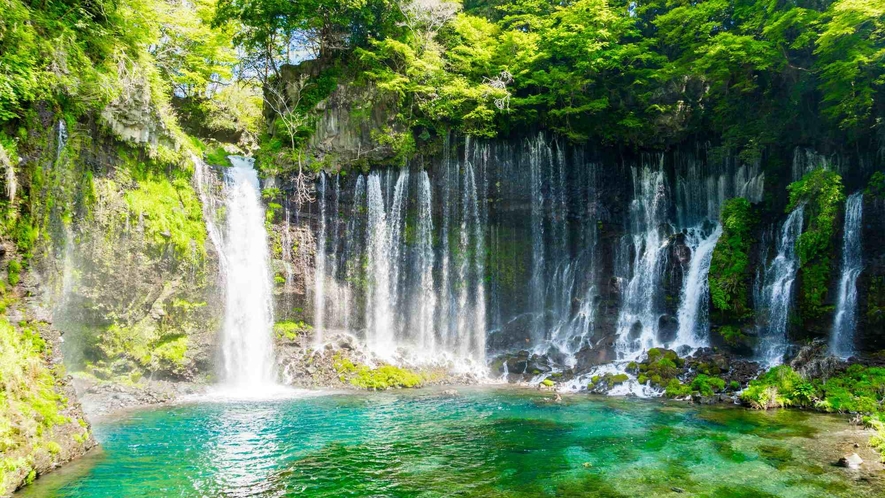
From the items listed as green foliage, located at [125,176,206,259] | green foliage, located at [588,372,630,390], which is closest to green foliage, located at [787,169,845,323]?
green foliage, located at [588,372,630,390]

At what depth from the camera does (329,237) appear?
24.7 m

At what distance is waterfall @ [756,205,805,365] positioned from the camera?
19156 millimetres

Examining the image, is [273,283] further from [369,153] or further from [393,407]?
[393,407]

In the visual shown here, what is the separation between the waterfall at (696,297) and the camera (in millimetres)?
21094

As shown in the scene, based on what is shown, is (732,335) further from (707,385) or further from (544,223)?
(544,223)

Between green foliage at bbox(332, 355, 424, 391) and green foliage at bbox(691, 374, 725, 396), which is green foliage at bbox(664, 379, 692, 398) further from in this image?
green foliage at bbox(332, 355, 424, 391)

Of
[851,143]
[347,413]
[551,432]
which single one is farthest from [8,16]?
[851,143]

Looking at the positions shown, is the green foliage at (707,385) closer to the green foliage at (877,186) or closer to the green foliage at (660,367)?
the green foliage at (660,367)

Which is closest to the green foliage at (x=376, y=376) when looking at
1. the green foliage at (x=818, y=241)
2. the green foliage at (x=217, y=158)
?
the green foliage at (x=217, y=158)

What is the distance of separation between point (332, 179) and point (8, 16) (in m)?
15.0

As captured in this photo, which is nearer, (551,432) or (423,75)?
(551,432)

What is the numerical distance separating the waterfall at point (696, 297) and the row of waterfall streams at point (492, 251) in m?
0.07

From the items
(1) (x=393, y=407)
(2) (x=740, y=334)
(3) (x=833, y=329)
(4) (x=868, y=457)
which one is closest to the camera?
(4) (x=868, y=457)

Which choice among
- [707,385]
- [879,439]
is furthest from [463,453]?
[707,385]
